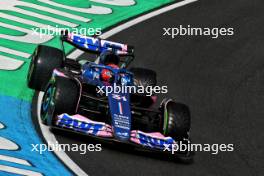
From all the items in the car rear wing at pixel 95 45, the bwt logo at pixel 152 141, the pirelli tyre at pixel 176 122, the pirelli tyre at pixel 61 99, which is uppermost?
the car rear wing at pixel 95 45

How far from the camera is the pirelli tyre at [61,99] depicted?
11734 mm

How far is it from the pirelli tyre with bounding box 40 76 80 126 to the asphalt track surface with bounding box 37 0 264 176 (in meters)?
0.46

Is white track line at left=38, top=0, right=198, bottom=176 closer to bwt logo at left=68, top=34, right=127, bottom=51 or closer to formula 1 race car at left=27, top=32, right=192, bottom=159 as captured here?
formula 1 race car at left=27, top=32, right=192, bottom=159

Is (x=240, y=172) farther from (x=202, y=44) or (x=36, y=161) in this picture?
(x=202, y=44)

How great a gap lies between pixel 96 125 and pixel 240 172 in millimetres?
2455

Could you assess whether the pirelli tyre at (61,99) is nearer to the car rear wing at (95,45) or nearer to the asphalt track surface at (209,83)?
the asphalt track surface at (209,83)

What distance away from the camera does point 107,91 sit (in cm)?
1248

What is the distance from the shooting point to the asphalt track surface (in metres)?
11.6

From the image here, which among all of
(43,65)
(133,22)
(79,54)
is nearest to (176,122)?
(43,65)

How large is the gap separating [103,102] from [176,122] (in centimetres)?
131

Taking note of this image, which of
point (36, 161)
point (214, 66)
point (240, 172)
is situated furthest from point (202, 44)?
point (36, 161)

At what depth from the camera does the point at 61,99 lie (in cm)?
1177

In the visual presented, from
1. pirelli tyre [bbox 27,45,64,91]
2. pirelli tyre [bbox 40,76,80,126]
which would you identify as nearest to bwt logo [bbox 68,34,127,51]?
pirelli tyre [bbox 27,45,64,91]

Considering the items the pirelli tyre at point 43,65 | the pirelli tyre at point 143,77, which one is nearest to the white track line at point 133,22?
the pirelli tyre at point 43,65
